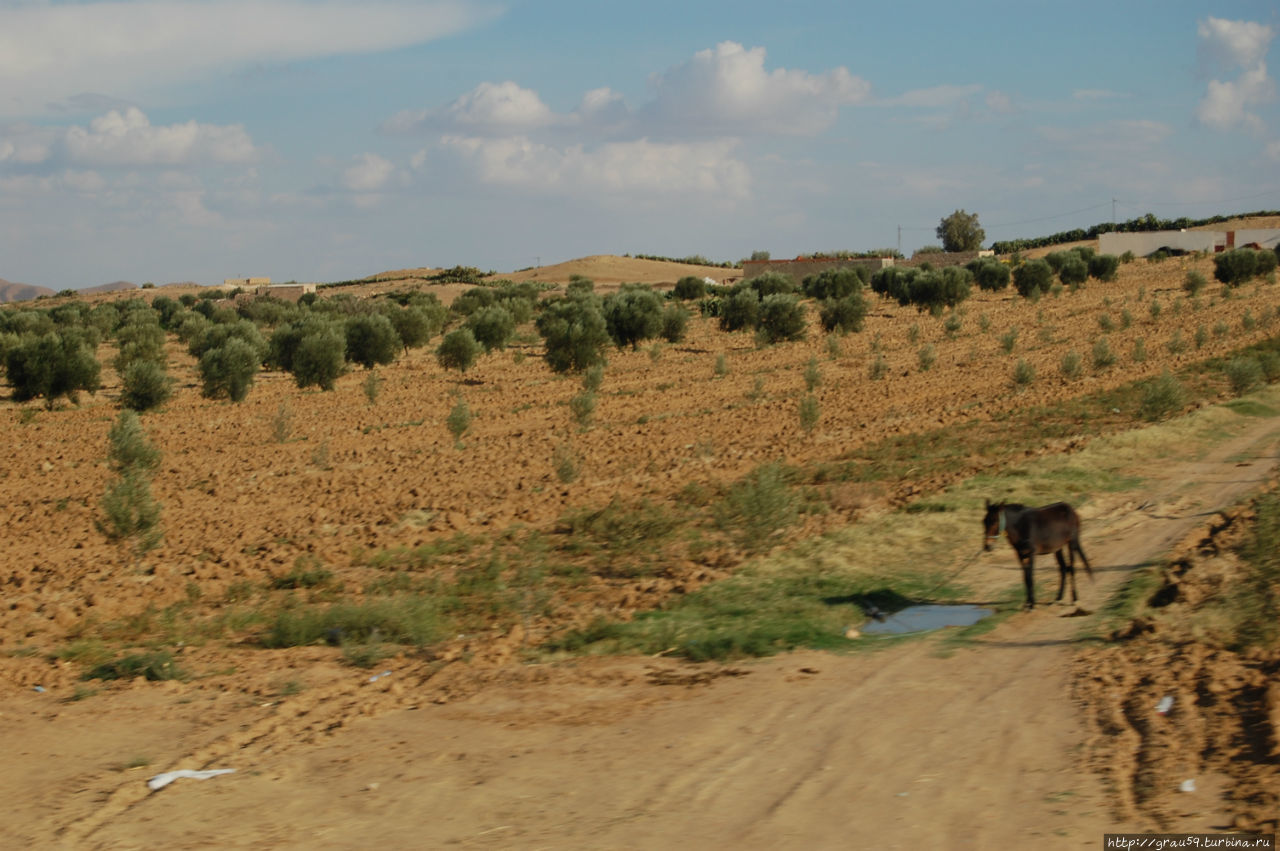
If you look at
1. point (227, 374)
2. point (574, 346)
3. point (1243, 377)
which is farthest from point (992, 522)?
point (574, 346)

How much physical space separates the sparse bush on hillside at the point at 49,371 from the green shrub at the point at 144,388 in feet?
10.8

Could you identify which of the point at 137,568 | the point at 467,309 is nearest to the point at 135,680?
the point at 137,568

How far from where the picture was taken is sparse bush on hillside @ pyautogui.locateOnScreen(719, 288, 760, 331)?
52.2 metres

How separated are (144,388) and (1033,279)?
4998 cm

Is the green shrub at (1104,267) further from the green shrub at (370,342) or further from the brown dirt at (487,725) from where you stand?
the brown dirt at (487,725)

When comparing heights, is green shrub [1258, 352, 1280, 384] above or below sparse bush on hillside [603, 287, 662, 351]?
below

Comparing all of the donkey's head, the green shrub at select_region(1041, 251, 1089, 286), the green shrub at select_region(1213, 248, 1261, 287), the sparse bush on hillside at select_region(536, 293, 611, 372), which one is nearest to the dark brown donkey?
the donkey's head

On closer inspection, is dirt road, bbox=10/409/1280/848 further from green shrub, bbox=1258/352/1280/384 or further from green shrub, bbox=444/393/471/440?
green shrub, bbox=1258/352/1280/384

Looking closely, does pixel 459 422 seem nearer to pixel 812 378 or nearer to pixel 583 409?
pixel 583 409

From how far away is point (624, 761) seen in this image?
711 centimetres

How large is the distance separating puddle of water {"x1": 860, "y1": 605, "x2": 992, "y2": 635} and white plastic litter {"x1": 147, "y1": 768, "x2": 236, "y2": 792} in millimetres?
5262

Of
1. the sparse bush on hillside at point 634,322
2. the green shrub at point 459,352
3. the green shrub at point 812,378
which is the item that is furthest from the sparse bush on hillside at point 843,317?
the green shrub at point 812,378

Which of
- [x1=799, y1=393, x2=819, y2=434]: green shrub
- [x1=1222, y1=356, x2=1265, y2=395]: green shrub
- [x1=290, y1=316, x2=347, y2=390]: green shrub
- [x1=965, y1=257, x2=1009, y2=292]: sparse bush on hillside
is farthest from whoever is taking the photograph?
[x1=965, y1=257, x2=1009, y2=292]: sparse bush on hillside

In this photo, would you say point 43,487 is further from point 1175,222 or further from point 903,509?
point 1175,222
